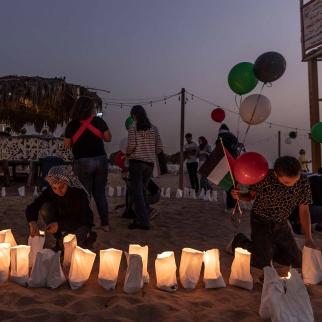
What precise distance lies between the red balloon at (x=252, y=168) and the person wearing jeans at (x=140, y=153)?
168 centimetres

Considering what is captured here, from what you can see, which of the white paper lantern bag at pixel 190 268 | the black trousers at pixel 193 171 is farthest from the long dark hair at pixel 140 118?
the black trousers at pixel 193 171

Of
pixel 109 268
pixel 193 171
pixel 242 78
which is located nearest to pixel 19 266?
pixel 109 268

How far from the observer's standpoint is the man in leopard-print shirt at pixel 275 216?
11.2 feet

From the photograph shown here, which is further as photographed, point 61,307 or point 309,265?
point 309,265

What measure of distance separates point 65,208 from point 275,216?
76.8 inches

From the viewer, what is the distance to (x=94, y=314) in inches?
98.7

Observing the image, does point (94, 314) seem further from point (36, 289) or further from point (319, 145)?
point (319, 145)

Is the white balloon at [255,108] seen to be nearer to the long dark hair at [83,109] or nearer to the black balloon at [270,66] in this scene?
the black balloon at [270,66]

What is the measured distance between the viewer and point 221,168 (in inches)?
158

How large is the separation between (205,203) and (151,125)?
11.0ft

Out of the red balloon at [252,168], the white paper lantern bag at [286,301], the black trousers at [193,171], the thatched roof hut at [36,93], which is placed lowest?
the white paper lantern bag at [286,301]

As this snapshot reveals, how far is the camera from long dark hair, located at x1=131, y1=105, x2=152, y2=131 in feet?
16.0

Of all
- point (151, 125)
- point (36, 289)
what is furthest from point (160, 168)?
point (36, 289)

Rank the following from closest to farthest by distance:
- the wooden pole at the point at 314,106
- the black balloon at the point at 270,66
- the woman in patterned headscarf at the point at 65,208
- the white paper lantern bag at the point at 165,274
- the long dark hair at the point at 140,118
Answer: the white paper lantern bag at the point at 165,274
the woman in patterned headscarf at the point at 65,208
the black balloon at the point at 270,66
the long dark hair at the point at 140,118
the wooden pole at the point at 314,106
